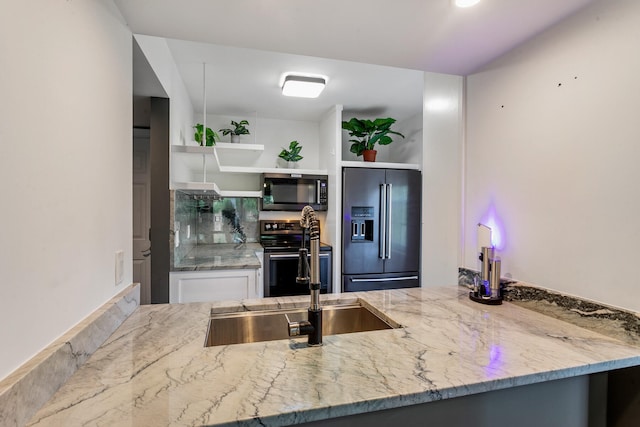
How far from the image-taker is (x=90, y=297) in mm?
919

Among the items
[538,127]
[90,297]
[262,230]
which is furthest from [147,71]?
[262,230]

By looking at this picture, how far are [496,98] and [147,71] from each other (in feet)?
5.74

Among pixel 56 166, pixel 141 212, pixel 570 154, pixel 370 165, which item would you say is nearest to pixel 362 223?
pixel 370 165

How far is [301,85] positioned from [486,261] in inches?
78.3

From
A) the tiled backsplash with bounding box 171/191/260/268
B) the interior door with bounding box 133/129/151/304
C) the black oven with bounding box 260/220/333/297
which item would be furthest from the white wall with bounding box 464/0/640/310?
the interior door with bounding box 133/129/151/304

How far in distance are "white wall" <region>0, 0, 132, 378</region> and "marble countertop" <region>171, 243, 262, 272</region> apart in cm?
121

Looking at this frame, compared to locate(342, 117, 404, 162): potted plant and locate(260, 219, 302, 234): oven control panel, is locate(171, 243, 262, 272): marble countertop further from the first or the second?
locate(342, 117, 404, 162): potted plant

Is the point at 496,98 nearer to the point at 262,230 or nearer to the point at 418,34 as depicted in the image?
the point at 418,34

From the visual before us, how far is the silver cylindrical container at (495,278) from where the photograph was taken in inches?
54.0

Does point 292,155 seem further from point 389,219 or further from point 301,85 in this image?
point 389,219

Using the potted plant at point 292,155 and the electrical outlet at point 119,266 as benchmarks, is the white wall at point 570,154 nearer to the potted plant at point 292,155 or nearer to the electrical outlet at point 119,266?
the electrical outlet at point 119,266

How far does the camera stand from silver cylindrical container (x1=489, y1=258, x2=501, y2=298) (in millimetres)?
1372

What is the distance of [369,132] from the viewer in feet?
10.8

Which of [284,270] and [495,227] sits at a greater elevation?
[495,227]
